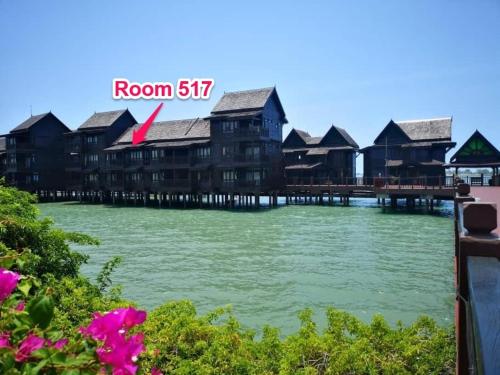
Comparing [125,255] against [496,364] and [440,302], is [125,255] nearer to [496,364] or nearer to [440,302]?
[440,302]

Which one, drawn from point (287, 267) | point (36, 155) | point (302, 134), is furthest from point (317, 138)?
point (36, 155)

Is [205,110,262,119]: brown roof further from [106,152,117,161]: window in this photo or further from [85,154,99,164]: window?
[85,154,99,164]: window

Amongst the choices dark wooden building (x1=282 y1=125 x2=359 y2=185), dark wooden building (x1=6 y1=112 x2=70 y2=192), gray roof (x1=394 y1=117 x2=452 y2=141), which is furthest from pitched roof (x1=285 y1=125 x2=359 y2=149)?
dark wooden building (x1=6 y1=112 x2=70 y2=192)

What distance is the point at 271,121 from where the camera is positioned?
4575 centimetres

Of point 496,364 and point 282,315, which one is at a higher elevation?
point 496,364

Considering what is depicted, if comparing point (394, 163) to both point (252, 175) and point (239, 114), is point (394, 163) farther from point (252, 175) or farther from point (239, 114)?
point (239, 114)

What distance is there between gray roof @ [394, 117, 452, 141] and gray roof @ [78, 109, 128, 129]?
39.2 metres

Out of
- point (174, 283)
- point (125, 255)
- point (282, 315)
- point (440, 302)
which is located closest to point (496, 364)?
point (282, 315)

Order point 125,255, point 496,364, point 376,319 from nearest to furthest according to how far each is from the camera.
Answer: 1. point 496,364
2. point 376,319
3. point 125,255

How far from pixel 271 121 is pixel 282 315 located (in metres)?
37.7

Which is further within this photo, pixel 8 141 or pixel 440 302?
pixel 8 141

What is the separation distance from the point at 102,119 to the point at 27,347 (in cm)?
5994

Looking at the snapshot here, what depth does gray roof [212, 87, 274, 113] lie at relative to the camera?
43688 millimetres

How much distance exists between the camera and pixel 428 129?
147 ft
